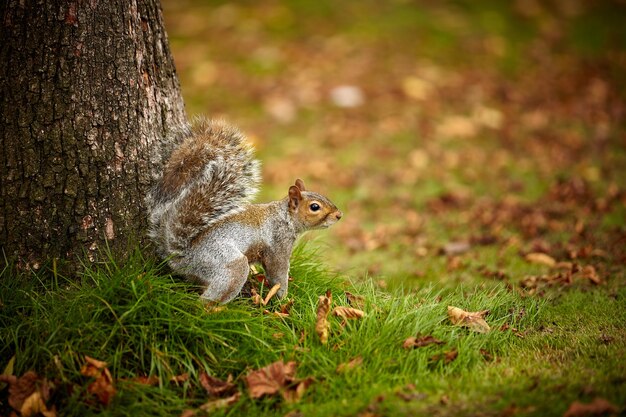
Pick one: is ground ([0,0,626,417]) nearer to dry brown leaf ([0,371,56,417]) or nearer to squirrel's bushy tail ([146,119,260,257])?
dry brown leaf ([0,371,56,417])

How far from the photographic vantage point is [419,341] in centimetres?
286

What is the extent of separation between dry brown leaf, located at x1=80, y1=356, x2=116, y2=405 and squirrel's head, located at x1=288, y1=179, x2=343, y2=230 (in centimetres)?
124

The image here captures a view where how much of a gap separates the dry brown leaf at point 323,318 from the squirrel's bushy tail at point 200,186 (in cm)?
63

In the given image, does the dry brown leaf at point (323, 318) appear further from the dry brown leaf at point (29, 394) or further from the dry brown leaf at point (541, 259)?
the dry brown leaf at point (541, 259)

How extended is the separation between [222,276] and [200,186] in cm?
45

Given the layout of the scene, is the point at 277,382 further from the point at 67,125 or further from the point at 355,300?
the point at 67,125

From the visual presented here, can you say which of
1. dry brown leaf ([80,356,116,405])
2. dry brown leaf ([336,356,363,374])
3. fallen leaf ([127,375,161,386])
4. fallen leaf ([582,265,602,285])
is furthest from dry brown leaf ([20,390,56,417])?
fallen leaf ([582,265,602,285])

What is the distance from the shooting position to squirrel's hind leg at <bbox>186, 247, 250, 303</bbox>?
9.73 ft

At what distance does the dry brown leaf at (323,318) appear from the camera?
9.42ft

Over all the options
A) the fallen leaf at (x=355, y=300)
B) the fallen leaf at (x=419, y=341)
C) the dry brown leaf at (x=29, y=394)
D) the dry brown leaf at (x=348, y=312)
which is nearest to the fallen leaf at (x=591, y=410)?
the fallen leaf at (x=419, y=341)

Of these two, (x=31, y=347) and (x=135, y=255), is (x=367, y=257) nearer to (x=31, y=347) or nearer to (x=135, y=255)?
(x=135, y=255)

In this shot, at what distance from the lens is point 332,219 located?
3.44 metres

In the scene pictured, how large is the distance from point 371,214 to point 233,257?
10.4 feet

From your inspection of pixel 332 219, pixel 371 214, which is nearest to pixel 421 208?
pixel 371 214
